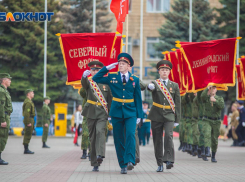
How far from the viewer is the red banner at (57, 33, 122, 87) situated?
14.3 metres

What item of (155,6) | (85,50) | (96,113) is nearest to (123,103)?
(96,113)

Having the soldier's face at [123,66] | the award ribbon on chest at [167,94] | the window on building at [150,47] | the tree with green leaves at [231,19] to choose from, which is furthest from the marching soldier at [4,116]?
the window on building at [150,47]

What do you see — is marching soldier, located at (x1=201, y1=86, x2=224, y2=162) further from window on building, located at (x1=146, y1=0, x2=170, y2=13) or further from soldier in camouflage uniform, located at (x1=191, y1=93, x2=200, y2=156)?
window on building, located at (x1=146, y1=0, x2=170, y2=13)

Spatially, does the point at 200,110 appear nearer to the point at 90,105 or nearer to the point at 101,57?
the point at 101,57

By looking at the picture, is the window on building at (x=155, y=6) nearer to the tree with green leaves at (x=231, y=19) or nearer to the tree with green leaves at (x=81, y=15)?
the tree with green leaves at (x=81, y=15)

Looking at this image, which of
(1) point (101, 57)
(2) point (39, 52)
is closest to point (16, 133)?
(2) point (39, 52)

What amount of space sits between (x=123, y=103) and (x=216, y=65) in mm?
4352

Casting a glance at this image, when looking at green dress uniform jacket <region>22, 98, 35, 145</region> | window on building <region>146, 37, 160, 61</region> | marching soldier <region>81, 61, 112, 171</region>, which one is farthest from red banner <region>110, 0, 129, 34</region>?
window on building <region>146, 37, 160, 61</region>

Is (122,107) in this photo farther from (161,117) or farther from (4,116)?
(4,116)

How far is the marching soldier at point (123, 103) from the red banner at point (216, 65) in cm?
366

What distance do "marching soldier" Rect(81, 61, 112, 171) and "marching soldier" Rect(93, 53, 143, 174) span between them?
41cm

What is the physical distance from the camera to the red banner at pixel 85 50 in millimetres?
14281

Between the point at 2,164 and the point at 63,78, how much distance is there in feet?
84.9

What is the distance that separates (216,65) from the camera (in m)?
13.1
